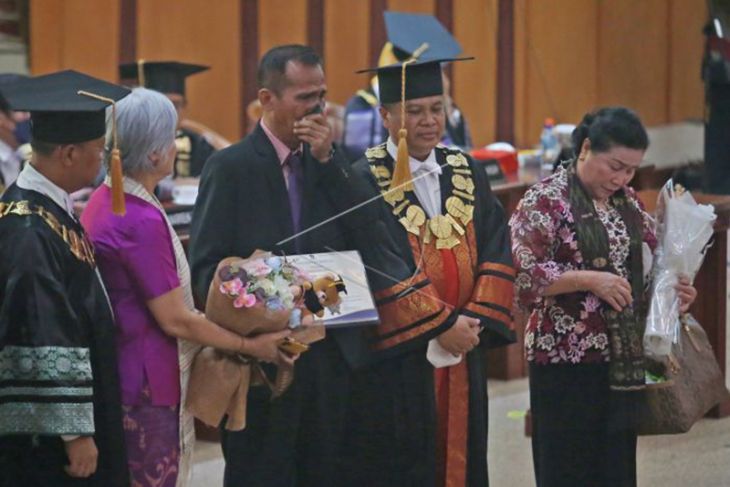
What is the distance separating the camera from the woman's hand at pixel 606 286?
15.3 ft

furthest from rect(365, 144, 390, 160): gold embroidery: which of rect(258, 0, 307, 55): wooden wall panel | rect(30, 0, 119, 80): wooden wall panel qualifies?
rect(258, 0, 307, 55): wooden wall panel

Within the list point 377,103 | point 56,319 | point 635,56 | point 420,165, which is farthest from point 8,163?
point 635,56

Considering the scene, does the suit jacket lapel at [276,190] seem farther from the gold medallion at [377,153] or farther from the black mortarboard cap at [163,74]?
the black mortarboard cap at [163,74]

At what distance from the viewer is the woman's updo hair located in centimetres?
467

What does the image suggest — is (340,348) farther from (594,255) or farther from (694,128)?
(694,128)

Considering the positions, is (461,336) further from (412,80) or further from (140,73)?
(140,73)

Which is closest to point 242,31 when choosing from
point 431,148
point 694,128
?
point 694,128

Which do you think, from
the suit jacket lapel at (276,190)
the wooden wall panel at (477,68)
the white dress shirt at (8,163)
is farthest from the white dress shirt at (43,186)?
the wooden wall panel at (477,68)

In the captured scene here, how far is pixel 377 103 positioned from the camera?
8.87 meters

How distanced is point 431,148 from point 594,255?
0.60 metres

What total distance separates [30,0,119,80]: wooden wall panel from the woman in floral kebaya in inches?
198

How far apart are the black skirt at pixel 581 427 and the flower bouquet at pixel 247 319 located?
39.6 inches

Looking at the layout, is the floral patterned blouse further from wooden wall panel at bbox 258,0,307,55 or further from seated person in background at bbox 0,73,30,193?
wooden wall panel at bbox 258,0,307,55

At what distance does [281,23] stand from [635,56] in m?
3.51
